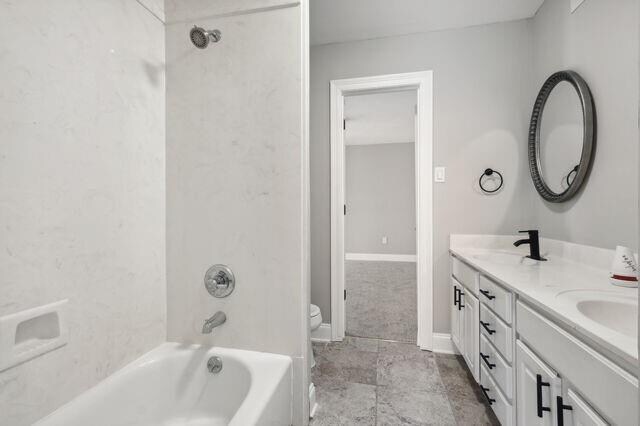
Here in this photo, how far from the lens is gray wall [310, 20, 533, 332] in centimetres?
199

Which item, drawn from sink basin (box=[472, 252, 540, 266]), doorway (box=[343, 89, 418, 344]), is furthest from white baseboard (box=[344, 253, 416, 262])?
sink basin (box=[472, 252, 540, 266])

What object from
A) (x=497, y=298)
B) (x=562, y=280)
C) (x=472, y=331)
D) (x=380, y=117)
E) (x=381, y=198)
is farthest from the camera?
(x=381, y=198)

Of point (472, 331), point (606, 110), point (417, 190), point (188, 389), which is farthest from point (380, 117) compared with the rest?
point (188, 389)

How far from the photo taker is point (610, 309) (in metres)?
0.95

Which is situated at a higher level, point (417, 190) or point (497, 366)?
point (417, 190)

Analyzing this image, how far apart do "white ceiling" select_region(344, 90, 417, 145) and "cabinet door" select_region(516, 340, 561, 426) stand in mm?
2493

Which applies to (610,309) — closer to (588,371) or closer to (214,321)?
(588,371)

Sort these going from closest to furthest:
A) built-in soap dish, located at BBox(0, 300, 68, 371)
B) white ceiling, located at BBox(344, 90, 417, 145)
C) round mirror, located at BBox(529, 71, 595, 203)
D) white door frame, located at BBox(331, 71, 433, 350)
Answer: built-in soap dish, located at BBox(0, 300, 68, 371)
round mirror, located at BBox(529, 71, 595, 203)
white door frame, located at BBox(331, 71, 433, 350)
white ceiling, located at BBox(344, 90, 417, 145)

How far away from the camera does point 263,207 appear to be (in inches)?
47.4

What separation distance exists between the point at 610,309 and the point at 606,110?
1016 mm

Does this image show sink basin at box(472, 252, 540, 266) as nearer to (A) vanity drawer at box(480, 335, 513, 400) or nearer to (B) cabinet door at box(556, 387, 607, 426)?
(A) vanity drawer at box(480, 335, 513, 400)

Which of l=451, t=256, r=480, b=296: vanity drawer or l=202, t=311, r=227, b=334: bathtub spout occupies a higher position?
l=451, t=256, r=480, b=296: vanity drawer

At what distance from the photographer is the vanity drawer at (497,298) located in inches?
45.9

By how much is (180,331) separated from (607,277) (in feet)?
6.61
